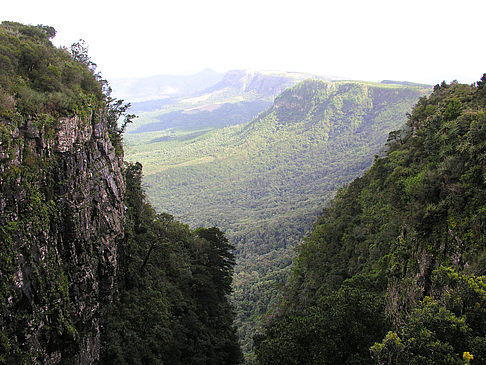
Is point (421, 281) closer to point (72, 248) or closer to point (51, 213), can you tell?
point (72, 248)

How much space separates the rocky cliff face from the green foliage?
6.58ft

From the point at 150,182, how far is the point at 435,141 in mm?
133772

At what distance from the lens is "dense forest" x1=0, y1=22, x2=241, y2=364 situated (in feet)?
36.8

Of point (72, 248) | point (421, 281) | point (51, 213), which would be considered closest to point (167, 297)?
point (72, 248)

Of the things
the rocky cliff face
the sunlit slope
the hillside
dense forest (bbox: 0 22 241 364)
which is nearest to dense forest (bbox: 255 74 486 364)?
dense forest (bbox: 0 22 241 364)

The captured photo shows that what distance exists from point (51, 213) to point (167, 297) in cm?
1261

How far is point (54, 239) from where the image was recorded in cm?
1307

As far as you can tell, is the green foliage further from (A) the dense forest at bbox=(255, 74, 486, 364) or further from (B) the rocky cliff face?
(A) the dense forest at bbox=(255, 74, 486, 364)

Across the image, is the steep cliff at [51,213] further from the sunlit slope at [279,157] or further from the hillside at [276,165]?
the sunlit slope at [279,157]

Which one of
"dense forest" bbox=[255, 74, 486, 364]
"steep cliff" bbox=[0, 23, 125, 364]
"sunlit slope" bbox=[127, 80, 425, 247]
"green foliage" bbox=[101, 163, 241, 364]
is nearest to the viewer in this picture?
"dense forest" bbox=[255, 74, 486, 364]

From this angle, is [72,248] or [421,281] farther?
[72,248]

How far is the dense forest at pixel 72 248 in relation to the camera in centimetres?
1120

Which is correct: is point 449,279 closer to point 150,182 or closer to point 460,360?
point 460,360

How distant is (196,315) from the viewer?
78.8 feet
